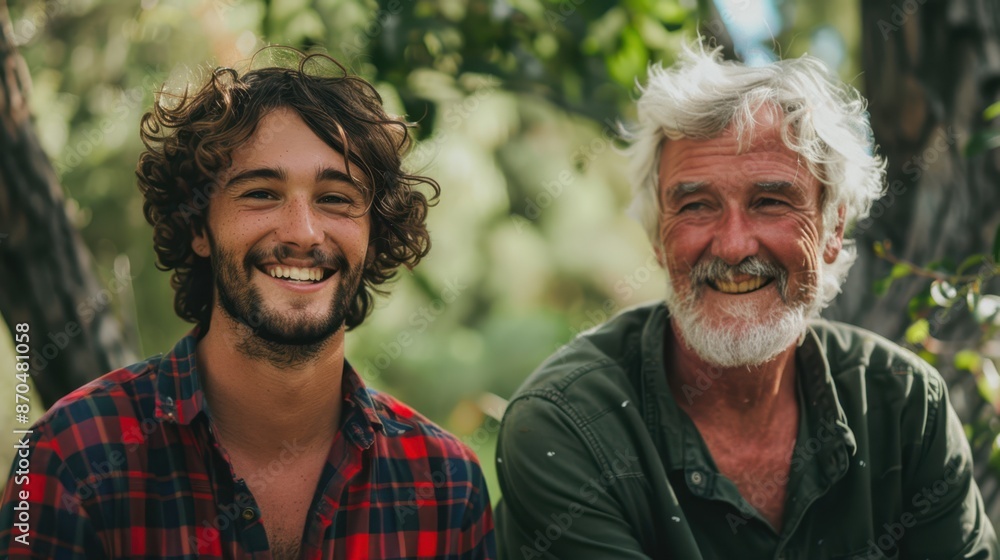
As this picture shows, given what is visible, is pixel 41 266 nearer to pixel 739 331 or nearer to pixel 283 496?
pixel 283 496

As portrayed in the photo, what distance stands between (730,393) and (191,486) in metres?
1.44

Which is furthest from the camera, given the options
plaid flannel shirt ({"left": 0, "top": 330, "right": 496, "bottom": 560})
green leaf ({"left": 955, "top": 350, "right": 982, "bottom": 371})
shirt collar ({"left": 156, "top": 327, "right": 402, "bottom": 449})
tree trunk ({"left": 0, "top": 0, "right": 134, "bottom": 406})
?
green leaf ({"left": 955, "top": 350, "right": 982, "bottom": 371})

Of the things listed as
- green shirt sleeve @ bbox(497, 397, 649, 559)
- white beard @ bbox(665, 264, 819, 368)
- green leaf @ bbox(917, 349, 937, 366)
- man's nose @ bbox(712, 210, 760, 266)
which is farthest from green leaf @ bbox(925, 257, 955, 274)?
green shirt sleeve @ bbox(497, 397, 649, 559)

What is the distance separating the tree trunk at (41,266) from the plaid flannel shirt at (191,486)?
0.70m

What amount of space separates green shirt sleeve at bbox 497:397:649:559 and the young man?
14cm

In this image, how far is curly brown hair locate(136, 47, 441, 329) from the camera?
256cm

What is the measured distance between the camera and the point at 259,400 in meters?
2.55

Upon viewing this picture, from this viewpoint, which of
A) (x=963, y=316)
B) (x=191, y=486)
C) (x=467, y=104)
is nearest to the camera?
(x=191, y=486)

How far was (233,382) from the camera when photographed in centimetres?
254

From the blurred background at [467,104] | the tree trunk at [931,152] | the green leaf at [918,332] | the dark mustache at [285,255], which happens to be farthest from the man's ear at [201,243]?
the tree trunk at [931,152]

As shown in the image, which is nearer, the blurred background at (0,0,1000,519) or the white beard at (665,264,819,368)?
the white beard at (665,264,819,368)

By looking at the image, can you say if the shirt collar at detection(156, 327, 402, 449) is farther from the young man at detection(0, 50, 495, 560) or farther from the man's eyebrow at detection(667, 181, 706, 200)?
the man's eyebrow at detection(667, 181, 706, 200)

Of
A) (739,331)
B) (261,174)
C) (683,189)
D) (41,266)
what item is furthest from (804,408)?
(41,266)

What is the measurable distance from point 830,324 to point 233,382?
1.71m
